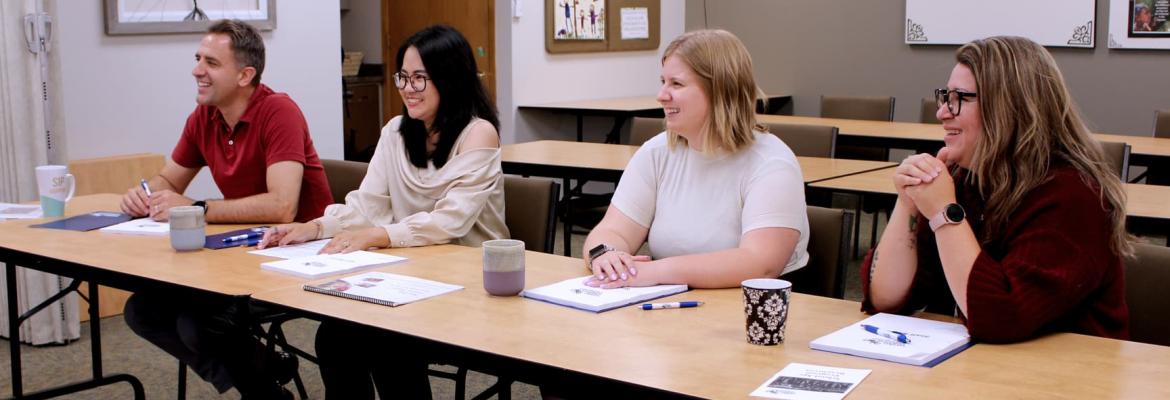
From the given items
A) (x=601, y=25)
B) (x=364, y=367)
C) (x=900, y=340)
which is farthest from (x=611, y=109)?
(x=900, y=340)

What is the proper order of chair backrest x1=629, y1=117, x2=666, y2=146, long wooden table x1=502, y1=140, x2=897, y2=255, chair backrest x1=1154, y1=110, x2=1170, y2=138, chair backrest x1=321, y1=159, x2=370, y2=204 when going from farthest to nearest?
chair backrest x1=1154, y1=110, x2=1170, y2=138 < chair backrest x1=629, y1=117, x2=666, y2=146 < long wooden table x1=502, y1=140, x2=897, y2=255 < chair backrest x1=321, y1=159, x2=370, y2=204

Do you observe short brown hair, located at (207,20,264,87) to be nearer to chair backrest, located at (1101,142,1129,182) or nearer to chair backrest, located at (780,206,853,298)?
chair backrest, located at (780,206,853,298)

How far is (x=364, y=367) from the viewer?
2.35 meters

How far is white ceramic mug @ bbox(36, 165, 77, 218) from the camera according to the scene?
3.07m

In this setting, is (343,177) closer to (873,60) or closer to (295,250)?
(295,250)

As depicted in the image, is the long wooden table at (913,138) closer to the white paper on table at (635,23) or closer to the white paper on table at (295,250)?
the white paper on table at (635,23)

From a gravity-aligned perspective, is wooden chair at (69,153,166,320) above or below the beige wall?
below

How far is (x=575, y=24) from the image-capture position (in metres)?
7.36

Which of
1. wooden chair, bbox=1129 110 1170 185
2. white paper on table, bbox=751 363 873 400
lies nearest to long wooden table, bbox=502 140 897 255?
wooden chair, bbox=1129 110 1170 185

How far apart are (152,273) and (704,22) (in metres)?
6.49

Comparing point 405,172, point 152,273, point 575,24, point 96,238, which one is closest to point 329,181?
point 405,172

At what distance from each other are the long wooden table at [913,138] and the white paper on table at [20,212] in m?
3.08

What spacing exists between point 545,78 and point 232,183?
408 cm

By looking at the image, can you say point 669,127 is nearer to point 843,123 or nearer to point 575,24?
point 843,123
